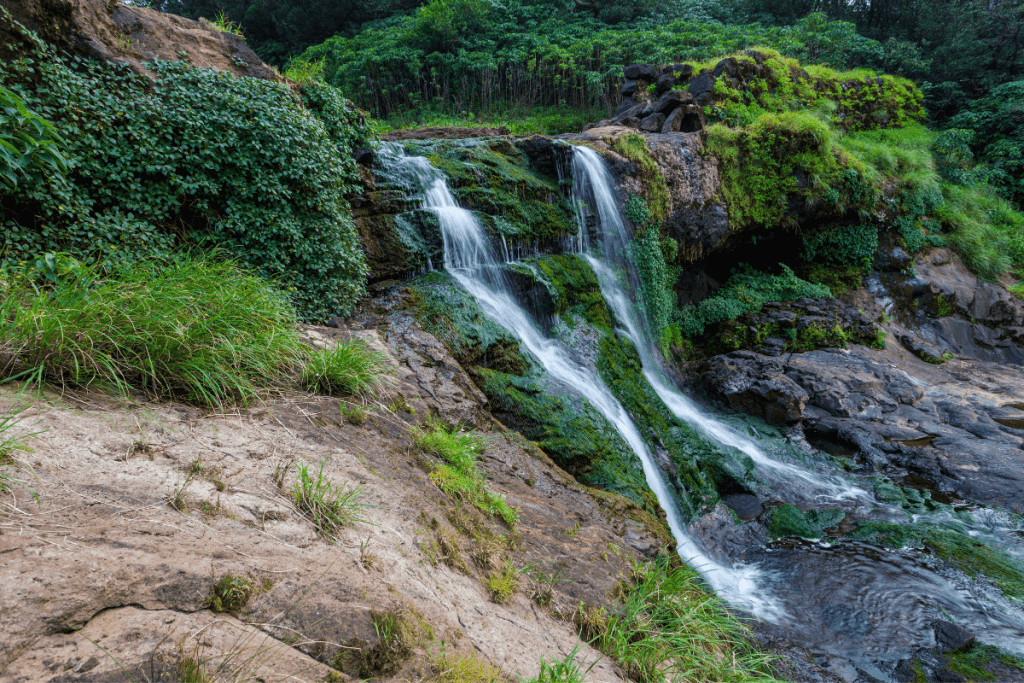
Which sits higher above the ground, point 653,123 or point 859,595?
point 653,123

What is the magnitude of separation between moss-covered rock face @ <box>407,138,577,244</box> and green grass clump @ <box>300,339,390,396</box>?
358 centimetres

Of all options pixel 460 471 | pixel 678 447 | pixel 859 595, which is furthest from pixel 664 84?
pixel 460 471

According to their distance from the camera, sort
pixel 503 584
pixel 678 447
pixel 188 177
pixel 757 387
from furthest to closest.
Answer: pixel 757 387, pixel 678 447, pixel 188 177, pixel 503 584

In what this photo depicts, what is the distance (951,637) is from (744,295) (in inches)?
291

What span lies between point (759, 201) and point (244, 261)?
978cm

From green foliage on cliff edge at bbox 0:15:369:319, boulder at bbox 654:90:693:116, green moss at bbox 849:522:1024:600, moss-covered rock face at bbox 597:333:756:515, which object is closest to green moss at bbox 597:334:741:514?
moss-covered rock face at bbox 597:333:756:515

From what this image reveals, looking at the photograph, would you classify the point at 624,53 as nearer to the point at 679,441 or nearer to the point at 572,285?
the point at 572,285

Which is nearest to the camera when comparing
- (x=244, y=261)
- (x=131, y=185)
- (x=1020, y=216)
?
(x=131, y=185)

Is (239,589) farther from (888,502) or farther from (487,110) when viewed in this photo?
(487,110)

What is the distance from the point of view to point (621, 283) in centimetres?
826

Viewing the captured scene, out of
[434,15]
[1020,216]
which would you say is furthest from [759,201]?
[434,15]

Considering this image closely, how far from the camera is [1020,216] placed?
14594mm

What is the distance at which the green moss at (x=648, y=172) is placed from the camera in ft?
29.2

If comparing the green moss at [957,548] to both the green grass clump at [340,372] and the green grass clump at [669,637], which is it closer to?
the green grass clump at [669,637]
